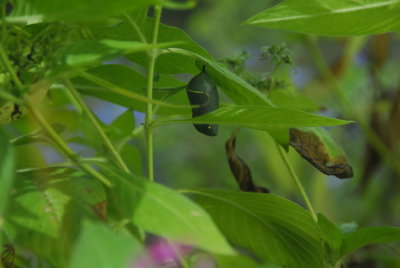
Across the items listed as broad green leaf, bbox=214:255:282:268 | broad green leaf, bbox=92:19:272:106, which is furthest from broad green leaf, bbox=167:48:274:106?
broad green leaf, bbox=214:255:282:268

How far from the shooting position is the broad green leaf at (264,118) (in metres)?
0.31

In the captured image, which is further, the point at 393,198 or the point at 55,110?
the point at 393,198

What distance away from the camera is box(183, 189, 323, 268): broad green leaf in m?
0.37

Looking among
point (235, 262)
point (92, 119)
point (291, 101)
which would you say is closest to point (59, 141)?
point (92, 119)

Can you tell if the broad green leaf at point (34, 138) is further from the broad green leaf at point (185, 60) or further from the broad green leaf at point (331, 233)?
the broad green leaf at point (331, 233)

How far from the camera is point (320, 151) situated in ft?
1.38

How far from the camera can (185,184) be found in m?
1.61

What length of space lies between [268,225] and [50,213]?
0.49ft

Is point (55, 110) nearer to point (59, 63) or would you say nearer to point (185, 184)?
point (59, 63)

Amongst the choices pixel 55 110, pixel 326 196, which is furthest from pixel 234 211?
pixel 326 196

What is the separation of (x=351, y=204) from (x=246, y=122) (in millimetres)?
1105

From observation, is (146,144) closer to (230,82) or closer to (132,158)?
(230,82)

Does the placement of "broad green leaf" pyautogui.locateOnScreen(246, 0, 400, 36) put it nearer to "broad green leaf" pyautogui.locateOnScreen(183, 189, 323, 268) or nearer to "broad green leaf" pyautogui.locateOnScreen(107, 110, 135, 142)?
"broad green leaf" pyautogui.locateOnScreen(183, 189, 323, 268)

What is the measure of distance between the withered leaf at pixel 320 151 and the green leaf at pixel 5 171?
21 centimetres
